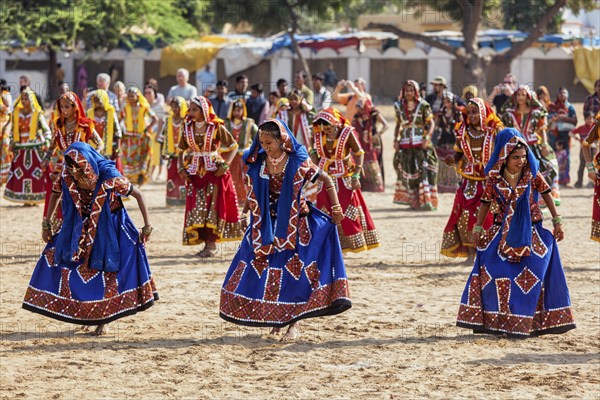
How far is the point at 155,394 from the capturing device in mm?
7230

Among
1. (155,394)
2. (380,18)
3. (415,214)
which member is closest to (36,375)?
(155,394)

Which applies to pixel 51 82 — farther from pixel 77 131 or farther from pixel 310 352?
pixel 310 352

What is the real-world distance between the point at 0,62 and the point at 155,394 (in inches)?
1304

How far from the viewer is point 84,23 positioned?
35531mm

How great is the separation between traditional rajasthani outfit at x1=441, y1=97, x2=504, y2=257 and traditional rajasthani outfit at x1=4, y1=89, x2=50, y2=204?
21.5 ft

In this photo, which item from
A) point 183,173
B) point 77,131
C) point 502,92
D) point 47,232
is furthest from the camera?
point 502,92

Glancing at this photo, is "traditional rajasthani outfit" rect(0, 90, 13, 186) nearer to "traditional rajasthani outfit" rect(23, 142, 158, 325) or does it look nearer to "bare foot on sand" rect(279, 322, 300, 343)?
"traditional rajasthani outfit" rect(23, 142, 158, 325)

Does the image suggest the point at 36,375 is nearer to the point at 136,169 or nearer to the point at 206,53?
the point at 136,169

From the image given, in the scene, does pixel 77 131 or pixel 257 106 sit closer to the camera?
pixel 77 131

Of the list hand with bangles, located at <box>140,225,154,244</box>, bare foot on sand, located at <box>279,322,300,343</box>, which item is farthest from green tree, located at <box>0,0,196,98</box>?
bare foot on sand, located at <box>279,322,300,343</box>

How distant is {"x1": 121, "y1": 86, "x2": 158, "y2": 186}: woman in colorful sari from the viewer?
1828 centimetres

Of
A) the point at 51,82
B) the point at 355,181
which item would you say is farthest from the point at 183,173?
the point at 51,82

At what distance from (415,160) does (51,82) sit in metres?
22.8

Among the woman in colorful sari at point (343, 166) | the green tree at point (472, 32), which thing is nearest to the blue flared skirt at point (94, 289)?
the woman in colorful sari at point (343, 166)
